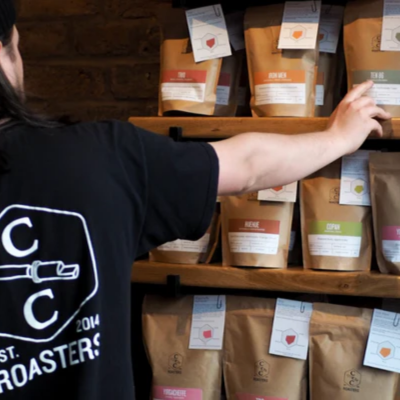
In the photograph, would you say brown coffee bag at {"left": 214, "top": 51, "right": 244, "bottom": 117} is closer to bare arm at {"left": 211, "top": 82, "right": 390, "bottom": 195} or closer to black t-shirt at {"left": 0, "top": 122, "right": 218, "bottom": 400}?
bare arm at {"left": 211, "top": 82, "right": 390, "bottom": 195}

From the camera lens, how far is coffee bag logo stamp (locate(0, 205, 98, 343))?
83 centimetres

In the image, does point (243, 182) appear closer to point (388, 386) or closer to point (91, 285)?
point (91, 285)

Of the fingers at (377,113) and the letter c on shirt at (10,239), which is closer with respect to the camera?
the letter c on shirt at (10,239)

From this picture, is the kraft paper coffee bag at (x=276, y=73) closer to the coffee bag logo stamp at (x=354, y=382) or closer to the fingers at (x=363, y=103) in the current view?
the fingers at (x=363, y=103)

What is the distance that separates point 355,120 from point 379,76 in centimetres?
16

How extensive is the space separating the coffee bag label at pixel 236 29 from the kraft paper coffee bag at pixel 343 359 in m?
0.67

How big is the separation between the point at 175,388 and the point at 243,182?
0.67 m

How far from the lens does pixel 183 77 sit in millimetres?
1468

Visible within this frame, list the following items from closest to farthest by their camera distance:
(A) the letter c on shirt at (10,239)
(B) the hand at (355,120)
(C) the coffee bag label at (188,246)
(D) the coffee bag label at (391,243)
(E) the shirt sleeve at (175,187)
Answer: (A) the letter c on shirt at (10,239) → (E) the shirt sleeve at (175,187) → (B) the hand at (355,120) → (D) the coffee bag label at (391,243) → (C) the coffee bag label at (188,246)

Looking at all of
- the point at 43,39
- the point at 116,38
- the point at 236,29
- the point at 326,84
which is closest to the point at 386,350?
the point at 326,84

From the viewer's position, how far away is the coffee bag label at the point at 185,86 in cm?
146

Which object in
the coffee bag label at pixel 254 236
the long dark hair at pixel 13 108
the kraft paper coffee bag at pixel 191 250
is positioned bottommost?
the kraft paper coffee bag at pixel 191 250

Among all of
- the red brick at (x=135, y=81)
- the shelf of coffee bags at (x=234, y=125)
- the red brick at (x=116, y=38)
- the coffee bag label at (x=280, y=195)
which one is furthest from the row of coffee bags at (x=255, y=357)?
the red brick at (x=116, y=38)

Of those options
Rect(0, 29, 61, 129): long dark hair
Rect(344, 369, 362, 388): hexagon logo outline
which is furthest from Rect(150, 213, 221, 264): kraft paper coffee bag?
Rect(0, 29, 61, 129): long dark hair
